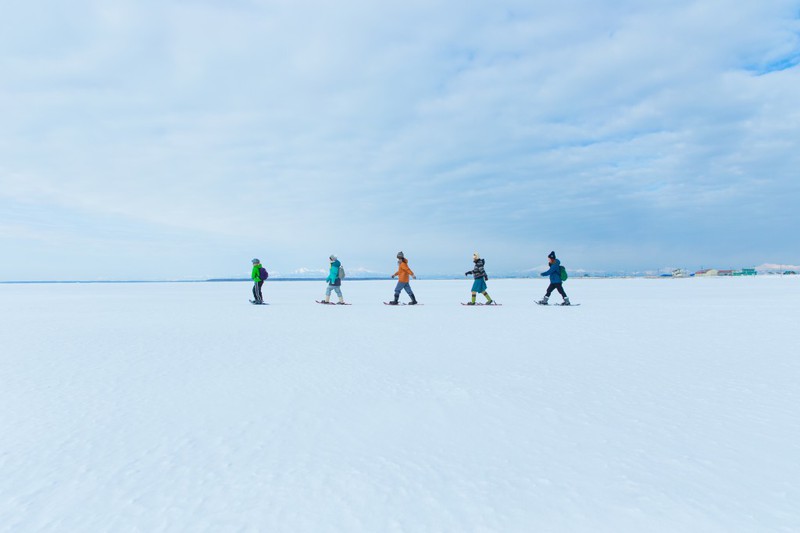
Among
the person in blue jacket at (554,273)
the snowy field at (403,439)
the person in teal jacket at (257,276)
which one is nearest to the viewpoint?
the snowy field at (403,439)

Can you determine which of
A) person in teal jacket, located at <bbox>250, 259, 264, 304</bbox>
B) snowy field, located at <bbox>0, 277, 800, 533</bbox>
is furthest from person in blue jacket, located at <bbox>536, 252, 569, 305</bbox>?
person in teal jacket, located at <bbox>250, 259, 264, 304</bbox>

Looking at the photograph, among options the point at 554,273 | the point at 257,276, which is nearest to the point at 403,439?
the point at 554,273

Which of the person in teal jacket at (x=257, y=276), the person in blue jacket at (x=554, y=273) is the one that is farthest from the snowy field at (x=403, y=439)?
the person in teal jacket at (x=257, y=276)

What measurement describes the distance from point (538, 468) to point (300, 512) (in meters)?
1.65

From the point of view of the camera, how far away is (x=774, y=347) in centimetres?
778

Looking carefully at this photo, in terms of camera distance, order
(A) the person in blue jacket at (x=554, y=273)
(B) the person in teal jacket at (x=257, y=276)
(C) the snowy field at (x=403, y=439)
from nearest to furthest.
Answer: (C) the snowy field at (x=403, y=439) → (A) the person in blue jacket at (x=554, y=273) → (B) the person in teal jacket at (x=257, y=276)

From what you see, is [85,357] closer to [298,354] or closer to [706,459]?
[298,354]

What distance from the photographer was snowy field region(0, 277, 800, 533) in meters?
2.76

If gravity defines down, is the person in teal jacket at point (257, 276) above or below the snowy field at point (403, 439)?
above

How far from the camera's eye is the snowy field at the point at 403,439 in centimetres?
276

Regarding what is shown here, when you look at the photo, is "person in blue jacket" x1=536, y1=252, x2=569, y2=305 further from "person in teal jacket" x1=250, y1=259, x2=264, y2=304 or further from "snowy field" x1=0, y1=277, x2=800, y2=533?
"person in teal jacket" x1=250, y1=259, x2=264, y2=304

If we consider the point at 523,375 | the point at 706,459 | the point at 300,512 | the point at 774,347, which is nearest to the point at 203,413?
the point at 300,512

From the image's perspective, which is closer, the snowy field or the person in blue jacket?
the snowy field

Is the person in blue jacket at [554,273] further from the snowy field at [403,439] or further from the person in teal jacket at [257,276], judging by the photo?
the person in teal jacket at [257,276]
